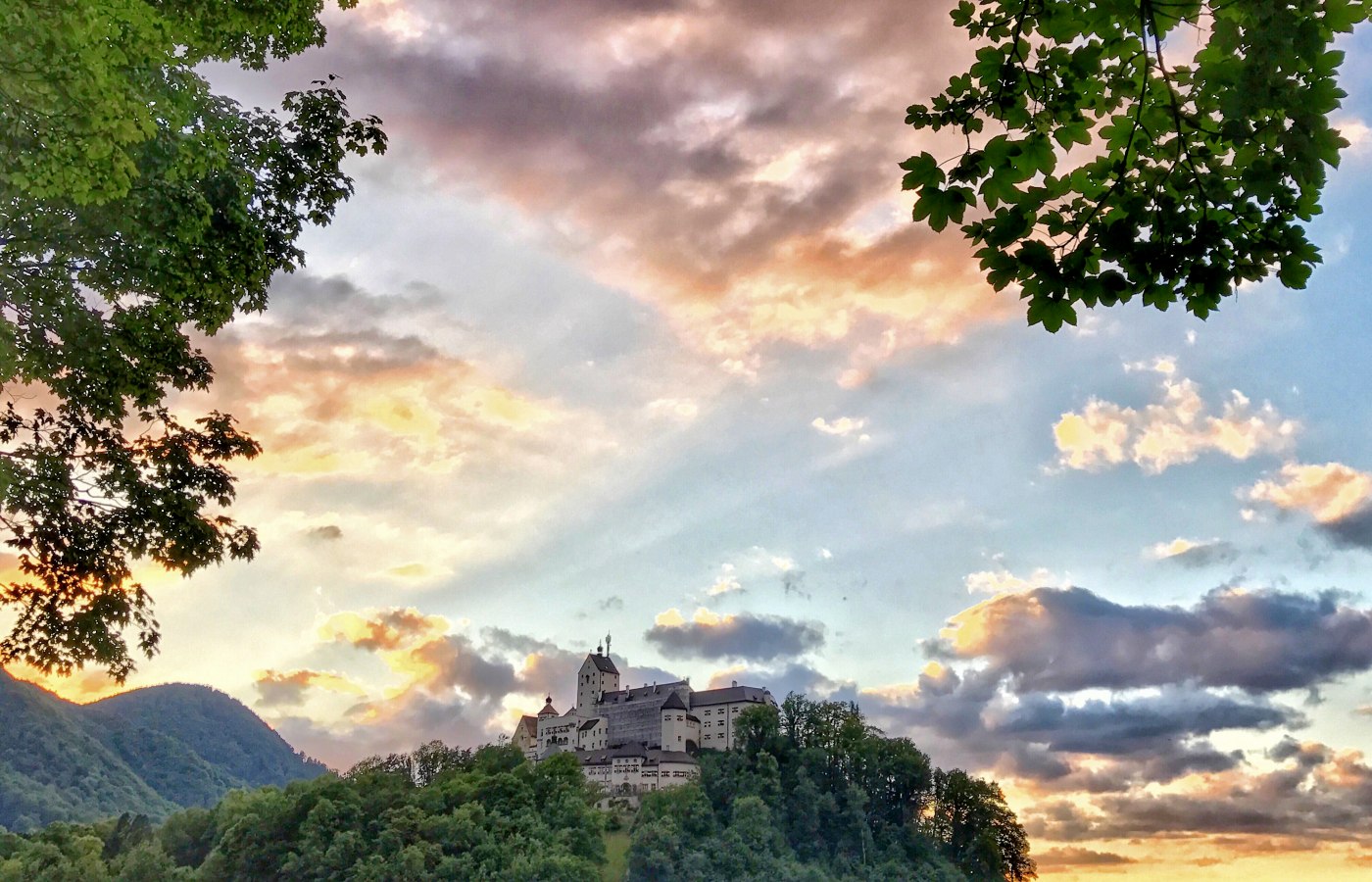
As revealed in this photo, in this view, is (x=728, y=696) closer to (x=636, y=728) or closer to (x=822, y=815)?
(x=636, y=728)

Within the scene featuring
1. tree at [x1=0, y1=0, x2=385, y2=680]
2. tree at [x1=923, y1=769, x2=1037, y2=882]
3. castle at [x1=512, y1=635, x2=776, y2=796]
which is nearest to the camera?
tree at [x1=0, y1=0, x2=385, y2=680]

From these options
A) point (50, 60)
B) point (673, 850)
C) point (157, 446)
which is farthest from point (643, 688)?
point (50, 60)

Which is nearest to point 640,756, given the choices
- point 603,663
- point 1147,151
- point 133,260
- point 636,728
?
point 636,728

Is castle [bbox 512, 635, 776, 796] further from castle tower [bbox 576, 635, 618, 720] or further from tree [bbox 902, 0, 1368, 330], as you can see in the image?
tree [bbox 902, 0, 1368, 330]

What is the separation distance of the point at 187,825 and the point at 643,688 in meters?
60.3

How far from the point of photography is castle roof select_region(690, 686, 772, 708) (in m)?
127

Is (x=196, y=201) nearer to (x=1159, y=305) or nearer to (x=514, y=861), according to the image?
(x=1159, y=305)

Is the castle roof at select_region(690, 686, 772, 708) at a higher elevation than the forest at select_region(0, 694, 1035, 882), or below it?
higher

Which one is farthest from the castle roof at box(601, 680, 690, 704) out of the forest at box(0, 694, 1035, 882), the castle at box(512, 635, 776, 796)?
the forest at box(0, 694, 1035, 882)

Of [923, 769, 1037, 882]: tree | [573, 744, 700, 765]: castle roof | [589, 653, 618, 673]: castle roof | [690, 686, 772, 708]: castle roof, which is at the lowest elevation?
[923, 769, 1037, 882]: tree

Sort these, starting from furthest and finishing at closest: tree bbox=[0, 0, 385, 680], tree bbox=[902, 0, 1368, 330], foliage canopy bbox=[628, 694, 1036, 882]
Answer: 1. foliage canopy bbox=[628, 694, 1036, 882]
2. tree bbox=[0, 0, 385, 680]
3. tree bbox=[902, 0, 1368, 330]

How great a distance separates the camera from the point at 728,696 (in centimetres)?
12850

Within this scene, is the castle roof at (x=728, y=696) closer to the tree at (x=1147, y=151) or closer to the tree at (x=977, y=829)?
the tree at (x=977, y=829)

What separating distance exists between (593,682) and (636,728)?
15.1 meters
